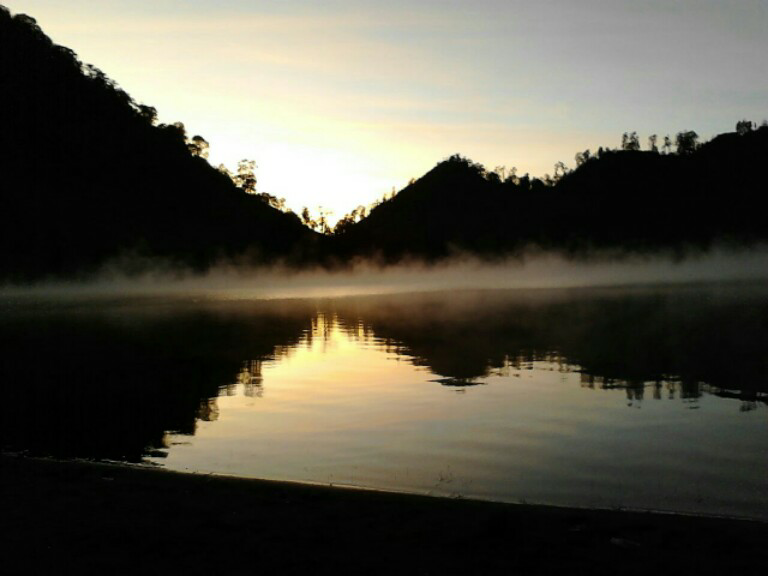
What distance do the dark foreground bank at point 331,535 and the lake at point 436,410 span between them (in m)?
2.34

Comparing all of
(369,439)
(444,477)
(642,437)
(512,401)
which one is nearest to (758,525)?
(444,477)

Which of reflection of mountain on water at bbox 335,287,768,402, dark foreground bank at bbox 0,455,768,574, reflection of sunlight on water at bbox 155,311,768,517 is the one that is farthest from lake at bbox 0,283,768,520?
dark foreground bank at bbox 0,455,768,574

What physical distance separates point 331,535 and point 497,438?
974cm

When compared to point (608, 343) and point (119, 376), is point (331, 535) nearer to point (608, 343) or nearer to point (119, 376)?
point (119, 376)

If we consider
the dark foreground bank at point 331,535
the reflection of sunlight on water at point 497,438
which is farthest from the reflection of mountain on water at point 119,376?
the dark foreground bank at point 331,535

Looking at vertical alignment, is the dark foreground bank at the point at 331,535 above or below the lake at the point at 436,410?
above

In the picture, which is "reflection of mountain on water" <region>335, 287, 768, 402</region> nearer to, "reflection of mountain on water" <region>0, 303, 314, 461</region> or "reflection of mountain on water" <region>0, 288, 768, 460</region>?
"reflection of mountain on water" <region>0, 288, 768, 460</region>

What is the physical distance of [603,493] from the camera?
45.4 ft

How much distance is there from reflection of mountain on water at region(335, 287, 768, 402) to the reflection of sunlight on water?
1.52 meters

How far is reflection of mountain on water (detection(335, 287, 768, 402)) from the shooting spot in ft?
99.3

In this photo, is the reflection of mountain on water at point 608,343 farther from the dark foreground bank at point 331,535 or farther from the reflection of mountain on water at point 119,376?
the dark foreground bank at point 331,535

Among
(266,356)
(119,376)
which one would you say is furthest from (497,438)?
(266,356)

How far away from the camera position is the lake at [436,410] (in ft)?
50.2

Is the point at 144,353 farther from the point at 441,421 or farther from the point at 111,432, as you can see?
the point at 441,421
